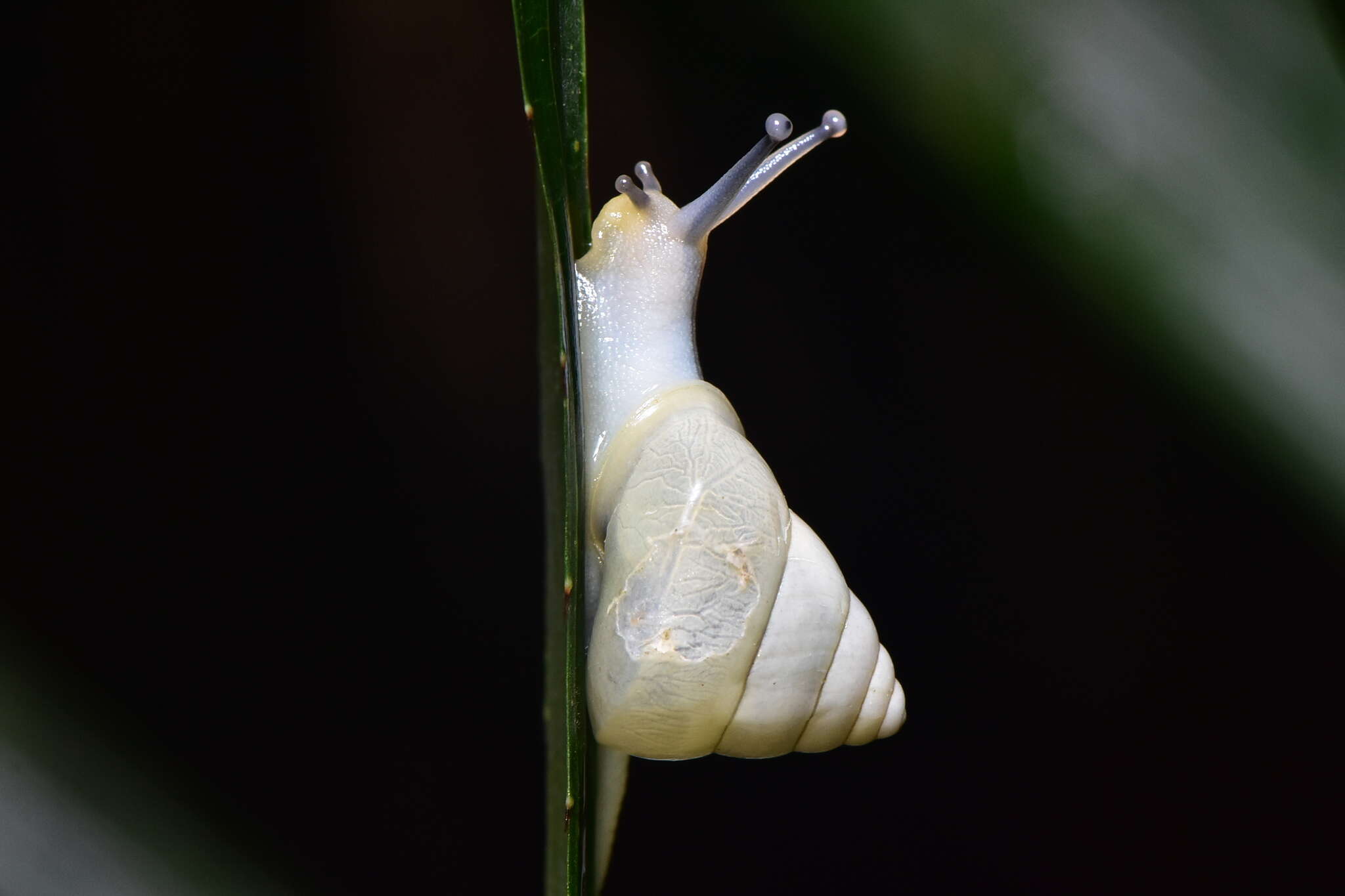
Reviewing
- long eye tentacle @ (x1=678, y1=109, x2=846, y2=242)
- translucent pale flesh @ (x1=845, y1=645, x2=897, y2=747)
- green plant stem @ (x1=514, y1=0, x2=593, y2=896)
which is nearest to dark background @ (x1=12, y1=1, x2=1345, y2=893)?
long eye tentacle @ (x1=678, y1=109, x2=846, y2=242)

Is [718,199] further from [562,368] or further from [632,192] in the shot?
[562,368]

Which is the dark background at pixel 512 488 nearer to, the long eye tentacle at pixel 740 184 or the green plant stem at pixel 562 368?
the long eye tentacle at pixel 740 184

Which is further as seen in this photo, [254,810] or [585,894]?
[254,810]

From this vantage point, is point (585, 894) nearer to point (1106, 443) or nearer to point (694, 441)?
point (694, 441)

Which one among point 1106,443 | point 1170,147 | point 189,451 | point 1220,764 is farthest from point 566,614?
point 1220,764

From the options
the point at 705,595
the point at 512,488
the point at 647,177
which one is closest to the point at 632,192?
the point at 647,177

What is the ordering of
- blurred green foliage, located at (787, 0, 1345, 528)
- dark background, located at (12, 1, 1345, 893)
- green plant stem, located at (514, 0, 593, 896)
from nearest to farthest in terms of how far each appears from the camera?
green plant stem, located at (514, 0, 593, 896) < blurred green foliage, located at (787, 0, 1345, 528) < dark background, located at (12, 1, 1345, 893)

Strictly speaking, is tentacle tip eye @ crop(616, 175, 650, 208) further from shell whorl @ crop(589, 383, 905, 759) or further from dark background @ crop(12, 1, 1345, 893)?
dark background @ crop(12, 1, 1345, 893)
